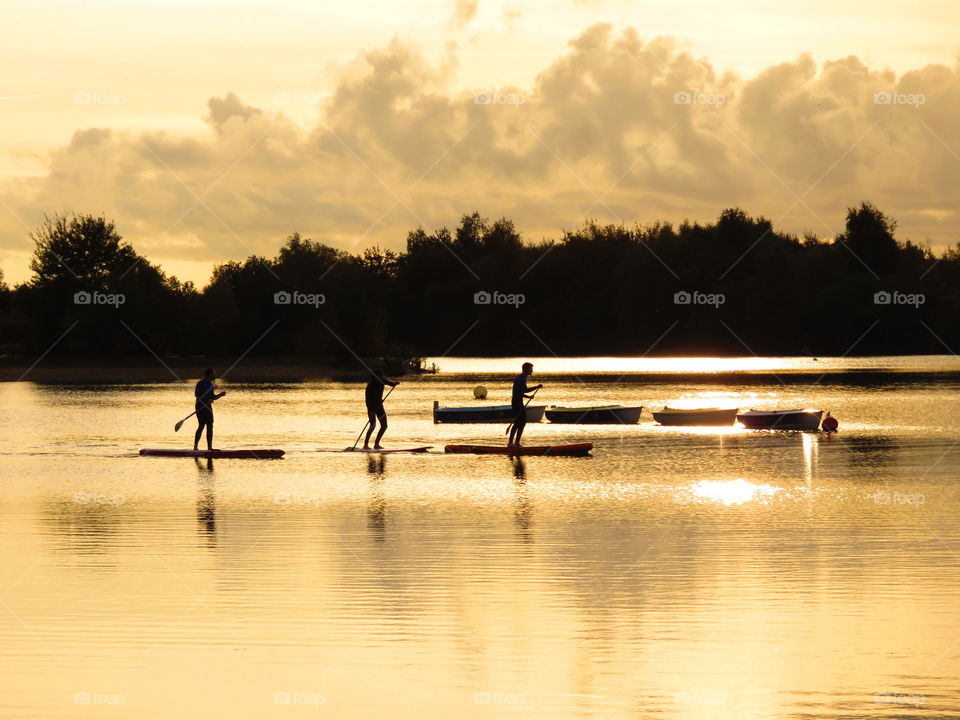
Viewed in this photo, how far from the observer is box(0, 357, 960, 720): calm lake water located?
35.7ft

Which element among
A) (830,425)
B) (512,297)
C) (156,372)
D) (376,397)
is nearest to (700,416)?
(830,425)

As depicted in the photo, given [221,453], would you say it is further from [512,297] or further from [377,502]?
[512,297]

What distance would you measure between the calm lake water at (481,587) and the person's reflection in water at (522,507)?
105 millimetres

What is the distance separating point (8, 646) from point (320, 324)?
98.5 m

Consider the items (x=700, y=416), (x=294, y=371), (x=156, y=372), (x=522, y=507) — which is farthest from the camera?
(x=294, y=371)

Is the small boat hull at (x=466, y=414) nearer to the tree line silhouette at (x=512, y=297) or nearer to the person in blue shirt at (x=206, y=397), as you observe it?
the person in blue shirt at (x=206, y=397)

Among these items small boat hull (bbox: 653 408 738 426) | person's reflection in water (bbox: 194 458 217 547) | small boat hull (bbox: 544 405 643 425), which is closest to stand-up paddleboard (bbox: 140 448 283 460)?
person's reflection in water (bbox: 194 458 217 547)

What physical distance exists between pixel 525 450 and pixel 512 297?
111 metres

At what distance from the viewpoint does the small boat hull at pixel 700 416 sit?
45.8m

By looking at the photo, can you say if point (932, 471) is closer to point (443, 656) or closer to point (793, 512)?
point (793, 512)

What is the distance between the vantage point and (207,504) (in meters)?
23.1

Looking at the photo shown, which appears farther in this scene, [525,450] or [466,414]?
[466,414]

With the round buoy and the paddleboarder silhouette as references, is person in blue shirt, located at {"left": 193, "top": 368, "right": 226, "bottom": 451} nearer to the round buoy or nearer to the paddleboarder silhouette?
the paddleboarder silhouette

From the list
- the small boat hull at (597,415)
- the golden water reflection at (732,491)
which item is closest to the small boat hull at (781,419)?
the small boat hull at (597,415)
